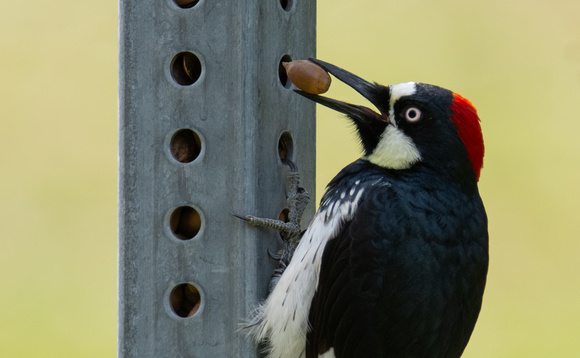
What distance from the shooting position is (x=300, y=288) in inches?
120

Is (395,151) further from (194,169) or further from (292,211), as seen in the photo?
(194,169)

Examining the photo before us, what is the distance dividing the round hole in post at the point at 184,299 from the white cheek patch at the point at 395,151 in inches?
30.4

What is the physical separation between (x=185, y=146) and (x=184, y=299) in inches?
20.7

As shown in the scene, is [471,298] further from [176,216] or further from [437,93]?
[176,216]

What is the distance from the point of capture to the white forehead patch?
3.12m

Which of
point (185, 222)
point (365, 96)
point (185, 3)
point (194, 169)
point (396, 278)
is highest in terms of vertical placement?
point (185, 3)

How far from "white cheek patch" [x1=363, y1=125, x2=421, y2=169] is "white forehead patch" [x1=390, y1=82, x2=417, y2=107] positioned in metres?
0.10

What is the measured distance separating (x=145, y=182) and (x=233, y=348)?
0.62 meters

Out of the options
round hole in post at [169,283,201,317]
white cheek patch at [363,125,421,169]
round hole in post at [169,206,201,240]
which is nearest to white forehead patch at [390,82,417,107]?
white cheek patch at [363,125,421,169]

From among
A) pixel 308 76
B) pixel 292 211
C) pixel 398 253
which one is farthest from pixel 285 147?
pixel 398 253

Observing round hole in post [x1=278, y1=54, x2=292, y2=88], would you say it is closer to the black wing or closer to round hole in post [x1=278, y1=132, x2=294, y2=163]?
round hole in post [x1=278, y1=132, x2=294, y2=163]

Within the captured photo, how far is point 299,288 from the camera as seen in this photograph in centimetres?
304

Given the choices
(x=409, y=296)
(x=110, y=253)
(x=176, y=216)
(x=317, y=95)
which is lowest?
(x=110, y=253)

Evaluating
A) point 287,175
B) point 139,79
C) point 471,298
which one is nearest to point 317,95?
point 287,175
